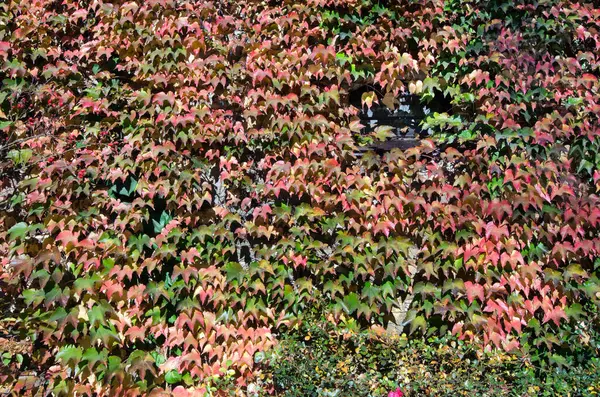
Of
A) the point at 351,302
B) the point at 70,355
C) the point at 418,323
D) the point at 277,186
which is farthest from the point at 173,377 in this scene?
the point at 418,323

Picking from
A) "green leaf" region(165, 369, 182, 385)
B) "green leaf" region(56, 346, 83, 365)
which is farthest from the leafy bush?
"green leaf" region(56, 346, 83, 365)

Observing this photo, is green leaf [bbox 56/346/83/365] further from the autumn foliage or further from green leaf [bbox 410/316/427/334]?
green leaf [bbox 410/316/427/334]

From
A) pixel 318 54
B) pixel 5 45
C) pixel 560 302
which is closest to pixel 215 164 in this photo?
pixel 318 54

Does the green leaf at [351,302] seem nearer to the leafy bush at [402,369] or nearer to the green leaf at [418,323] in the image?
the leafy bush at [402,369]

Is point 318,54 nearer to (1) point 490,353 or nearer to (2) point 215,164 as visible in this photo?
(2) point 215,164

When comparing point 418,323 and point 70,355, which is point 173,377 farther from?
point 418,323

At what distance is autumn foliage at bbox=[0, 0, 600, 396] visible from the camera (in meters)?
4.09

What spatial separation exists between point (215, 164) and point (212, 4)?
1.30m

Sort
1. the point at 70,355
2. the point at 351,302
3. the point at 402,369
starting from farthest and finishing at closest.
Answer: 1. the point at 351,302
2. the point at 70,355
3. the point at 402,369

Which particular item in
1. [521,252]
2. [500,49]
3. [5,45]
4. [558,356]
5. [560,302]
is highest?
[500,49]

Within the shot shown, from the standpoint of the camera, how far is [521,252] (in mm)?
4117

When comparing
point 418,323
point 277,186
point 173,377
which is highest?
point 277,186

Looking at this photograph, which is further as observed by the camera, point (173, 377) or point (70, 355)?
point (173, 377)

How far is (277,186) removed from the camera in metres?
4.14
